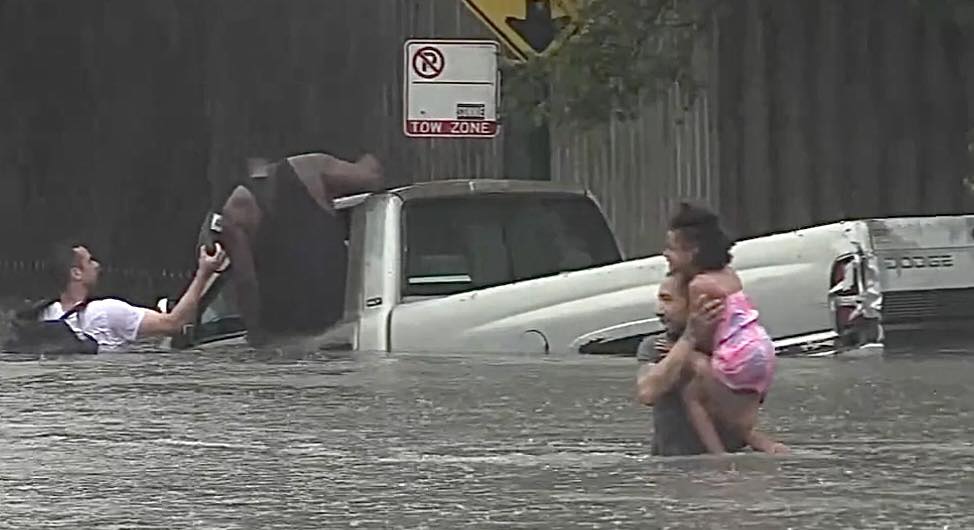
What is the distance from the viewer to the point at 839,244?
9.75 meters

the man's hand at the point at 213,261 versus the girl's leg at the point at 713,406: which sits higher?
the man's hand at the point at 213,261

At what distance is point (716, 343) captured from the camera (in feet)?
21.7

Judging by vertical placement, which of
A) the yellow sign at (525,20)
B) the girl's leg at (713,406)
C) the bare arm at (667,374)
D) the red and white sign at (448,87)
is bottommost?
the girl's leg at (713,406)

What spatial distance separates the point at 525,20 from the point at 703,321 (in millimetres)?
7968

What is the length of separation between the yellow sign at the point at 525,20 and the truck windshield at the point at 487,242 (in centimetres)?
251

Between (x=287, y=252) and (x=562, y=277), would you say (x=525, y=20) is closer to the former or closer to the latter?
(x=287, y=252)

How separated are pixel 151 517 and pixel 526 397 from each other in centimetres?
341

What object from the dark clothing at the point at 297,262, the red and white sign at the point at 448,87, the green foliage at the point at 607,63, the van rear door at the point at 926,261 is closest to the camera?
the van rear door at the point at 926,261

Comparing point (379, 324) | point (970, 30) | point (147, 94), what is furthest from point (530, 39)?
point (147, 94)

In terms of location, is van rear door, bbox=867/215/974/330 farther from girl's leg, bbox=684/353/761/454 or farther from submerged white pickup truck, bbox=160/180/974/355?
girl's leg, bbox=684/353/761/454

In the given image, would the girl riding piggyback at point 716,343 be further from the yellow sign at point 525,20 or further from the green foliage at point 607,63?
the green foliage at point 607,63

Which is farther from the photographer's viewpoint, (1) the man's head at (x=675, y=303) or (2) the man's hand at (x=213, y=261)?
(2) the man's hand at (x=213, y=261)

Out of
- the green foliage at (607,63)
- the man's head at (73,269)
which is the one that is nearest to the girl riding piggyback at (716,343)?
the man's head at (73,269)

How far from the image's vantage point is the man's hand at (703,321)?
21.5ft
